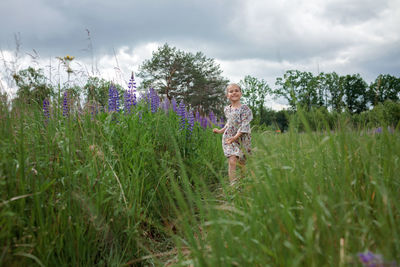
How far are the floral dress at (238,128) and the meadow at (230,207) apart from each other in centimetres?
204

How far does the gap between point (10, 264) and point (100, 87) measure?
2.78 m

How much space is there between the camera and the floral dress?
173 inches

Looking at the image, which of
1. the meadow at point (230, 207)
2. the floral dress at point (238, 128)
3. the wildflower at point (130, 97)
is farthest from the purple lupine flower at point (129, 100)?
the floral dress at point (238, 128)

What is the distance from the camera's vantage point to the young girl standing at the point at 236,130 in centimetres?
436

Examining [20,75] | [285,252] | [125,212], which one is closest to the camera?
[285,252]

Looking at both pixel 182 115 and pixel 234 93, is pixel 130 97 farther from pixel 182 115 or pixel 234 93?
pixel 234 93

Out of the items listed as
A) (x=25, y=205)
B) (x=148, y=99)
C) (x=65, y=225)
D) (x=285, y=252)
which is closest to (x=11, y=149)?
(x=25, y=205)

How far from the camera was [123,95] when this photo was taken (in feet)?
13.2

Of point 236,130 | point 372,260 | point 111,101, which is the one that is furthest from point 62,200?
point 236,130

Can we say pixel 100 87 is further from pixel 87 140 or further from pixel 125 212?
pixel 125 212

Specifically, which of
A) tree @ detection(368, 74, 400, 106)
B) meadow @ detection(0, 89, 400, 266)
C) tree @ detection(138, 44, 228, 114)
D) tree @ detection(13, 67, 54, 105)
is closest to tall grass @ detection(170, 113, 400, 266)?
meadow @ detection(0, 89, 400, 266)

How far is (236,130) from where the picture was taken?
15.3 ft

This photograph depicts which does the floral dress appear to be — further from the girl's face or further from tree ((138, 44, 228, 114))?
tree ((138, 44, 228, 114))

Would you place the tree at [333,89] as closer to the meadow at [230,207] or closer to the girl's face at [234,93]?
the meadow at [230,207]
